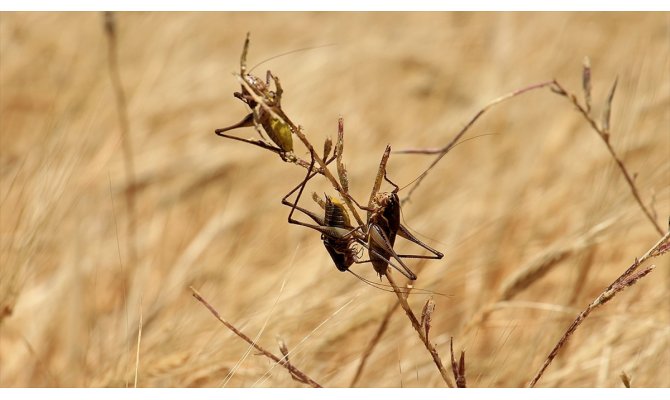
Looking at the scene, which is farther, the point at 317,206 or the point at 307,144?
the point at 317,206

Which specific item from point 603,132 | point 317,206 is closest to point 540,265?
point 603,132

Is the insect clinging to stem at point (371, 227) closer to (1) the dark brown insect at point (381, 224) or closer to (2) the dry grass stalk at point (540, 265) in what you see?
(1) the dark brown insect at point (381, 224)

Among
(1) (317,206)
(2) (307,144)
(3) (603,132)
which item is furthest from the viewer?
(1) (317,206)

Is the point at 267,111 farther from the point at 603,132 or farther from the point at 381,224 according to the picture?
the point at 603,132

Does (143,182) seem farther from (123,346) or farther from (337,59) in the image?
(123,346)

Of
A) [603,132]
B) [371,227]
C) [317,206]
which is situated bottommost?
[317,206]

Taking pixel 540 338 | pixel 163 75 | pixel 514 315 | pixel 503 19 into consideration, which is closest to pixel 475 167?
pixel 503 19

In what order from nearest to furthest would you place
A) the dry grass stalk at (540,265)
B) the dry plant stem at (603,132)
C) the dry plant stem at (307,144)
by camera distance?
1. the dry plant stem at (307,144)
2. the dry plant stem at (603,132)
3. the dry grass stalk at (540,265)

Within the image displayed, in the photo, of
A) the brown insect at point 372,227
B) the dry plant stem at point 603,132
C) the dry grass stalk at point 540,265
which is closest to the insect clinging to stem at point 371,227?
the brown insect at point 372,227

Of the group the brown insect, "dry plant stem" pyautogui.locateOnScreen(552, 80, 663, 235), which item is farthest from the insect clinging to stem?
"dry plant stem" pyautogui.locateOnScreen(552, 80, 663, 235)
